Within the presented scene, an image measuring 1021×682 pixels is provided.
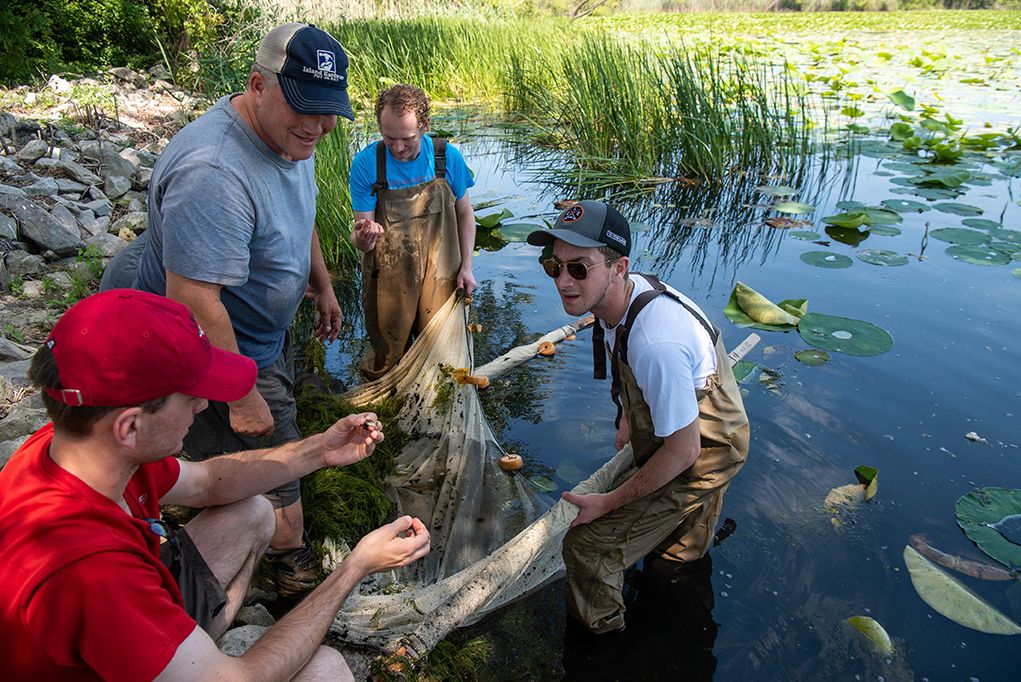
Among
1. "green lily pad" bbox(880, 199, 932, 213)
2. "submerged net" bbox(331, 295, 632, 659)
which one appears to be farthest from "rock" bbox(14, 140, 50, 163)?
"green lily pad" bbox(880, 199, 932, 213)

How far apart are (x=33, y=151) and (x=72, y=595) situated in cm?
719

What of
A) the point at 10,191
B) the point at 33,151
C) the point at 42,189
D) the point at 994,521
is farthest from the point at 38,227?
the point at 994,521

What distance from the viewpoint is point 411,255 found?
410cm

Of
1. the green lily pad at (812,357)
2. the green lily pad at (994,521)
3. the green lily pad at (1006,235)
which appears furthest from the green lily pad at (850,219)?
the green lily pad at (994,521)

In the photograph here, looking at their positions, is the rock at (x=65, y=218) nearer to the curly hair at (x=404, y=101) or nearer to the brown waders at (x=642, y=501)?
the curly hair at (x=404, y=101)

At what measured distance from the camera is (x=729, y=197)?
822 centimetres

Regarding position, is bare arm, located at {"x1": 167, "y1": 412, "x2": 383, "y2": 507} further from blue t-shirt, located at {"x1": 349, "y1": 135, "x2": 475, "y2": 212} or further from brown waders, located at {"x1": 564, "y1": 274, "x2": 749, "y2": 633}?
blue t-shirt, located at {"x1": 349, "y1": 135, "x2": 475, "y2": 212}

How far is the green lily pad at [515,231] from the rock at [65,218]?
12.4ft

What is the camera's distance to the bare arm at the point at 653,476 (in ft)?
8.11

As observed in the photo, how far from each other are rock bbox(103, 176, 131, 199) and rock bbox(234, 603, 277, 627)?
18.4 ft

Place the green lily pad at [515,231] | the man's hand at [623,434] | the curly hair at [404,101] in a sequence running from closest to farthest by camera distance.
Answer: the man's hand at [623,434] < the curly hair at [404,101] < the green lily pad at [515,231]

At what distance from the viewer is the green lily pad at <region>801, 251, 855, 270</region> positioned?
6.38 metres

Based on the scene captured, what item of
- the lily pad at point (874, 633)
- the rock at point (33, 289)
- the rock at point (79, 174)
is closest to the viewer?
the lily pad at point (874, 633)

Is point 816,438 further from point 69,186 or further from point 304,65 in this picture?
point 69,186
